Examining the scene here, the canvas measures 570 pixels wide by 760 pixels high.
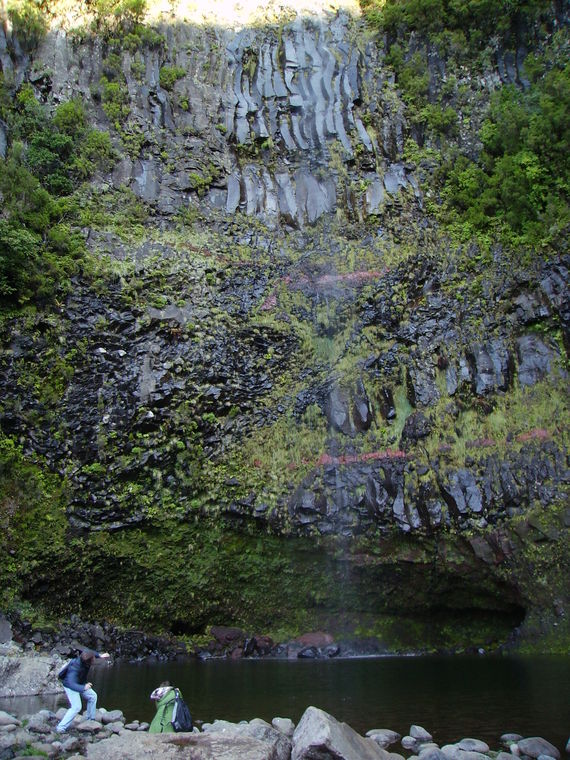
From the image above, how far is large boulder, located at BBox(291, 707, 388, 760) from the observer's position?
6.75 m

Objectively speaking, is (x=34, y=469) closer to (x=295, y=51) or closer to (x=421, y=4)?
(x=295, y=51)

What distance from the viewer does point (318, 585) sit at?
60.6 ft

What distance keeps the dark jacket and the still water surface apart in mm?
1538

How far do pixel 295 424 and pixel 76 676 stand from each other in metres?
11.6

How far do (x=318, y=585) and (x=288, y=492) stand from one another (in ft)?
9.84

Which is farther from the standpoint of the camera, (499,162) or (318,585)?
(499,162)

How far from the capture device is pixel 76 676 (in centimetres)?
923

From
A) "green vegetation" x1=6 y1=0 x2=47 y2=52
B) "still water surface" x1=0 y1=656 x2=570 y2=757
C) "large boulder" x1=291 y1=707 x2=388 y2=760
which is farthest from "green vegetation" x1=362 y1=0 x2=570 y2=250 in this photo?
"large boulder" x1=291 y1=707 x2=388 y2=760

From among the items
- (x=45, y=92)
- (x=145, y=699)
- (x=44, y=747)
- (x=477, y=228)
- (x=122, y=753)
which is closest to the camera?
(x=122, y=753)

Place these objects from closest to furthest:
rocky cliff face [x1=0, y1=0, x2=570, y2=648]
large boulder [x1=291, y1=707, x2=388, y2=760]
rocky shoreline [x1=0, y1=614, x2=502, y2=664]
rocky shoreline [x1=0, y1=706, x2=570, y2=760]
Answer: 1. rocky shoreline [x1=0, y1=706, x2=570, y2=760]
2. large boulder [x1=291, y1=707, x2=388, y2=760]
3. rocky shoreline [x1=0, y1=614, x2=502, y2=664]
4. rocky cliff face [x1=0, y1=0, x2=570, y2=648]

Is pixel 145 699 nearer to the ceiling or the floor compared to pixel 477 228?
nearer to the floor

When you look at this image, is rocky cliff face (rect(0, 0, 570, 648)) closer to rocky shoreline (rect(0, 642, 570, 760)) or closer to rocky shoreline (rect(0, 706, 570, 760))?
rocky shoreline (rect(0, 642, 570, 760))

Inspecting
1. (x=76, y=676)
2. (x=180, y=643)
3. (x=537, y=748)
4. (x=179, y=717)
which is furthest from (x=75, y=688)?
(x=180, y=643)

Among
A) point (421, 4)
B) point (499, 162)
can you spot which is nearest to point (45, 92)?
point (421, 4)
